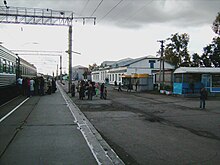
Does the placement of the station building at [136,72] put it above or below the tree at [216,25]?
below

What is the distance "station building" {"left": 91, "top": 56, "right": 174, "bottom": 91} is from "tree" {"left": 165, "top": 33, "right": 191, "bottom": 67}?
524 centimetres

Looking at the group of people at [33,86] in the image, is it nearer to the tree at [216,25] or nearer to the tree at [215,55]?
the tree at [216,25]

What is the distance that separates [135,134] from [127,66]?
49819mm

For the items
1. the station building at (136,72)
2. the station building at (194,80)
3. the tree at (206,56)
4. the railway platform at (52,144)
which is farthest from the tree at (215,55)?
the railway platform at (52,144)

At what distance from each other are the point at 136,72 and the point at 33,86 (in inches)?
1421

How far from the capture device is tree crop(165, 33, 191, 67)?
54156mm

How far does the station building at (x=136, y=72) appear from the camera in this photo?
4109cm

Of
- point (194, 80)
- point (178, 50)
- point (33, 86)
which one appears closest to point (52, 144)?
point (33, 86)

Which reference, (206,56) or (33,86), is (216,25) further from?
(33,86)

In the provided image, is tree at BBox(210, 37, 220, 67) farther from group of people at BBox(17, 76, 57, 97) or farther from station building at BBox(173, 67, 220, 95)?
group of people at BBox(17, 76, 57, 97)

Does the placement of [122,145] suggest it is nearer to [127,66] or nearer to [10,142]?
[10,142]

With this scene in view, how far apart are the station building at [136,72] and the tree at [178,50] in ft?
17.2

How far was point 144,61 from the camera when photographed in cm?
6097

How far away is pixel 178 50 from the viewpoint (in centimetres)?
5512
